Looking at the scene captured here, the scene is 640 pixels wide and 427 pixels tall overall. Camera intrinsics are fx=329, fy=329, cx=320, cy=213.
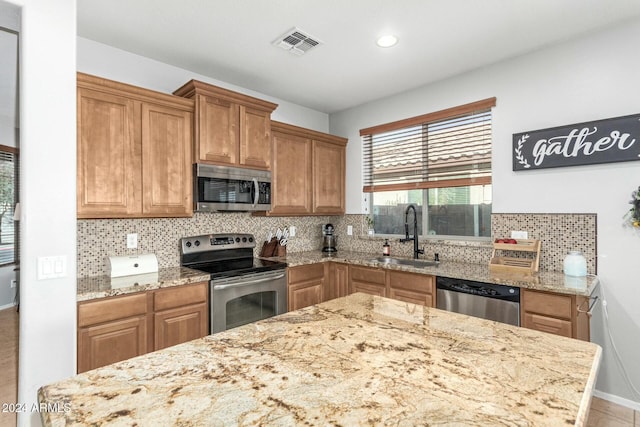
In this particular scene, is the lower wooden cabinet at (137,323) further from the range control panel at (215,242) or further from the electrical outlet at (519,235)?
the electrical outlet at (519,235)

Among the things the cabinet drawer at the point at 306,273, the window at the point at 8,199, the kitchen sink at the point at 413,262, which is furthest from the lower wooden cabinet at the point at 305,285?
the window at the point at 8,199

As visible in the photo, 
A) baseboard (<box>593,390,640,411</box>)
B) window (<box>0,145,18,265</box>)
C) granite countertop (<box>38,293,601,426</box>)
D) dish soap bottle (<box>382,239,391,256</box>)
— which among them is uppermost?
window (<box>0,145,18,265</box>)

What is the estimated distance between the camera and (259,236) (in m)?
3.71

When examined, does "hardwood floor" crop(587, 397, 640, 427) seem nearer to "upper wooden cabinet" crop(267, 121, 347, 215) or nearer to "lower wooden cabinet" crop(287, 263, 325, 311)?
"lower wooden cabinet" crop(287, 263, 325, 311)

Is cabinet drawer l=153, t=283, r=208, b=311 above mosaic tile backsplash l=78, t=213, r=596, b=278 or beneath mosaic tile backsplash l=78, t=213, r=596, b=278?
beneath

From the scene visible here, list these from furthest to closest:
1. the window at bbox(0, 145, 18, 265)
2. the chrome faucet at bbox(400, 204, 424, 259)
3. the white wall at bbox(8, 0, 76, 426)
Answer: the chrome faucet at bbox(400, 204, 424, 259) < the window at bbox(0, 145, 18, 265) < the white wall at bbox(8, 0, 76, 426)

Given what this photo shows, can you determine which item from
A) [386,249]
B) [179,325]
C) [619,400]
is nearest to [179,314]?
[179,325]

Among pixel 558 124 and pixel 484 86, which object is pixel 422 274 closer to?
pixel 558 124

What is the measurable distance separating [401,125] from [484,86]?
911 mm

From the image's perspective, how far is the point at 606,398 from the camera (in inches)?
97.0

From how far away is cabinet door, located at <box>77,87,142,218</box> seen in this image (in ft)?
7.43

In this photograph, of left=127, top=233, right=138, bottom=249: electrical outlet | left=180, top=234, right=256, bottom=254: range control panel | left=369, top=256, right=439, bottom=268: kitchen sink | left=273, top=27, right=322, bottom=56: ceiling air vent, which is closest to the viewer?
left=273, top=27, right=322, bottom=56: ceiling air vent

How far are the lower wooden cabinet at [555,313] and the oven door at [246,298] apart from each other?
1.98m

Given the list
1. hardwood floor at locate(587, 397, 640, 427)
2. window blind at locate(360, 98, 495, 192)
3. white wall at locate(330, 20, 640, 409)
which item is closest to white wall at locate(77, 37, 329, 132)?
window blind at locate(360, 98, 495, 192)
